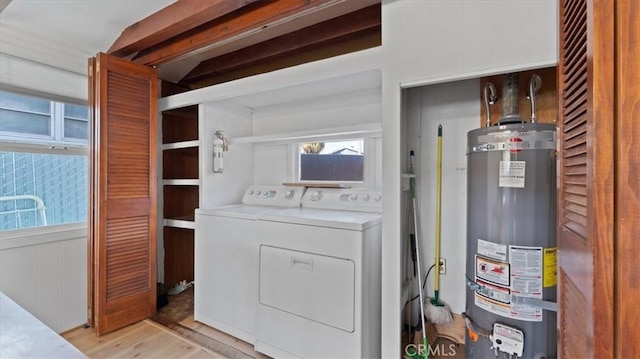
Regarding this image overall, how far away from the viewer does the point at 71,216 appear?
2.56 meters

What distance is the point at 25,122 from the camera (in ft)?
7.48

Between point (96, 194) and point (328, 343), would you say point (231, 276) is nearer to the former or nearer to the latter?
point (328, 343)

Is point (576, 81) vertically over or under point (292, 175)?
over

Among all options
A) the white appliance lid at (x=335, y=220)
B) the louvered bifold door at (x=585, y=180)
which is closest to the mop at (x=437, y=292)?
the white appliance lid at (x=335, y=220)

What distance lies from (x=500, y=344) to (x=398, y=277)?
1.80 ft

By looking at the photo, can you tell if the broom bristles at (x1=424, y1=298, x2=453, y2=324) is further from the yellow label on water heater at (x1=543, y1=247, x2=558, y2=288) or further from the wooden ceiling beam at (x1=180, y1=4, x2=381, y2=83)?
the wooden ceiling beam at (x1=180, y1=4, x2=381, y2=83)

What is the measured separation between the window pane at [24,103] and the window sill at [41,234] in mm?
916

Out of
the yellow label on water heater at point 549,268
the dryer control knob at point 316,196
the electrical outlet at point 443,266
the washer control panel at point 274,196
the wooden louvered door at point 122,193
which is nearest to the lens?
the yellow label on water heater at point 549,268

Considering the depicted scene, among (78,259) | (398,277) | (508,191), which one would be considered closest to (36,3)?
(78,259)

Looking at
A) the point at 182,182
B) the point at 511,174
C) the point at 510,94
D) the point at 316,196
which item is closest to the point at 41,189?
the point at 182,182

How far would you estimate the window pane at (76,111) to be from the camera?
2510mm

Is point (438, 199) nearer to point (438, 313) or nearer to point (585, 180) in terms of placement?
point (438, 313)

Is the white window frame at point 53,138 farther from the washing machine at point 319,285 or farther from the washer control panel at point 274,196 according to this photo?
the washing machine at point 319,285

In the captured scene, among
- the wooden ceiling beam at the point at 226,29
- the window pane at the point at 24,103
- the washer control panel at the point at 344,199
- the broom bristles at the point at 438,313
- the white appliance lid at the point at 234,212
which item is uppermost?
the wooden ceiling beam at the point at 226,29
